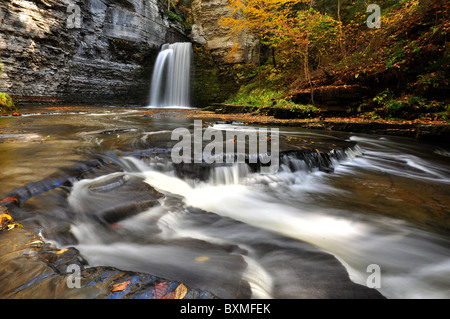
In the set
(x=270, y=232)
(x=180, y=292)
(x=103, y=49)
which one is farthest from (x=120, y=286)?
(x=103, y=49)

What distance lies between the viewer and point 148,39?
19781mm

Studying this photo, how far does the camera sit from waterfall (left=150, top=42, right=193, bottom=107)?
20969 mm

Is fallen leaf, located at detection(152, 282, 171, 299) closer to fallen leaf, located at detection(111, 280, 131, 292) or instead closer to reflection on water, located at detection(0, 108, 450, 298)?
fallen leaf, located at detection(111, 280, 131, 292)

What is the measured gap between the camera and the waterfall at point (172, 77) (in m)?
21.0

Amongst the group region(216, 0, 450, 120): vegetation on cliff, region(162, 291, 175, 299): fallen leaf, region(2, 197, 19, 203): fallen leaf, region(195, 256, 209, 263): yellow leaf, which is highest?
region(216, 0, 450, 120): vegetation on cliff

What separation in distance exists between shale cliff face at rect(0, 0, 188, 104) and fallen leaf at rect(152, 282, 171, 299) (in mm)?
17424

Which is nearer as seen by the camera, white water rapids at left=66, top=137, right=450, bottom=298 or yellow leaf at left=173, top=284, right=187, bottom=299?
yellow leaf at left=173, top=284, right=187, bottom=299

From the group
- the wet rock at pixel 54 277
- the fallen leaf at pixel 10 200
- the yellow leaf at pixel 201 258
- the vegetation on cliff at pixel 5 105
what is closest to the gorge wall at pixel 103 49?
the vegetation on cliff at pixel 5 105

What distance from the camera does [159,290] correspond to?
132cm

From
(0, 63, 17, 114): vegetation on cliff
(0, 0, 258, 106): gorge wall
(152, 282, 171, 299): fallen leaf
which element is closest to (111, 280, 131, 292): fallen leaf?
(152, 282, 171, 299): fallen leaf

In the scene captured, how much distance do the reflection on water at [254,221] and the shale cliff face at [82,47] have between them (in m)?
13.1

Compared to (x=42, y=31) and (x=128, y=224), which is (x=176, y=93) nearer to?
(x=42, y=31)

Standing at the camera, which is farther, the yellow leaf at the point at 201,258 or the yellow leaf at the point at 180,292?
the yellow leaf at the point at 201,258

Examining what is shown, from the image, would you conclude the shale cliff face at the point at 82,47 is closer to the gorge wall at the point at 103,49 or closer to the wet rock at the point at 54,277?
the gorge wall at the point at 103,49
